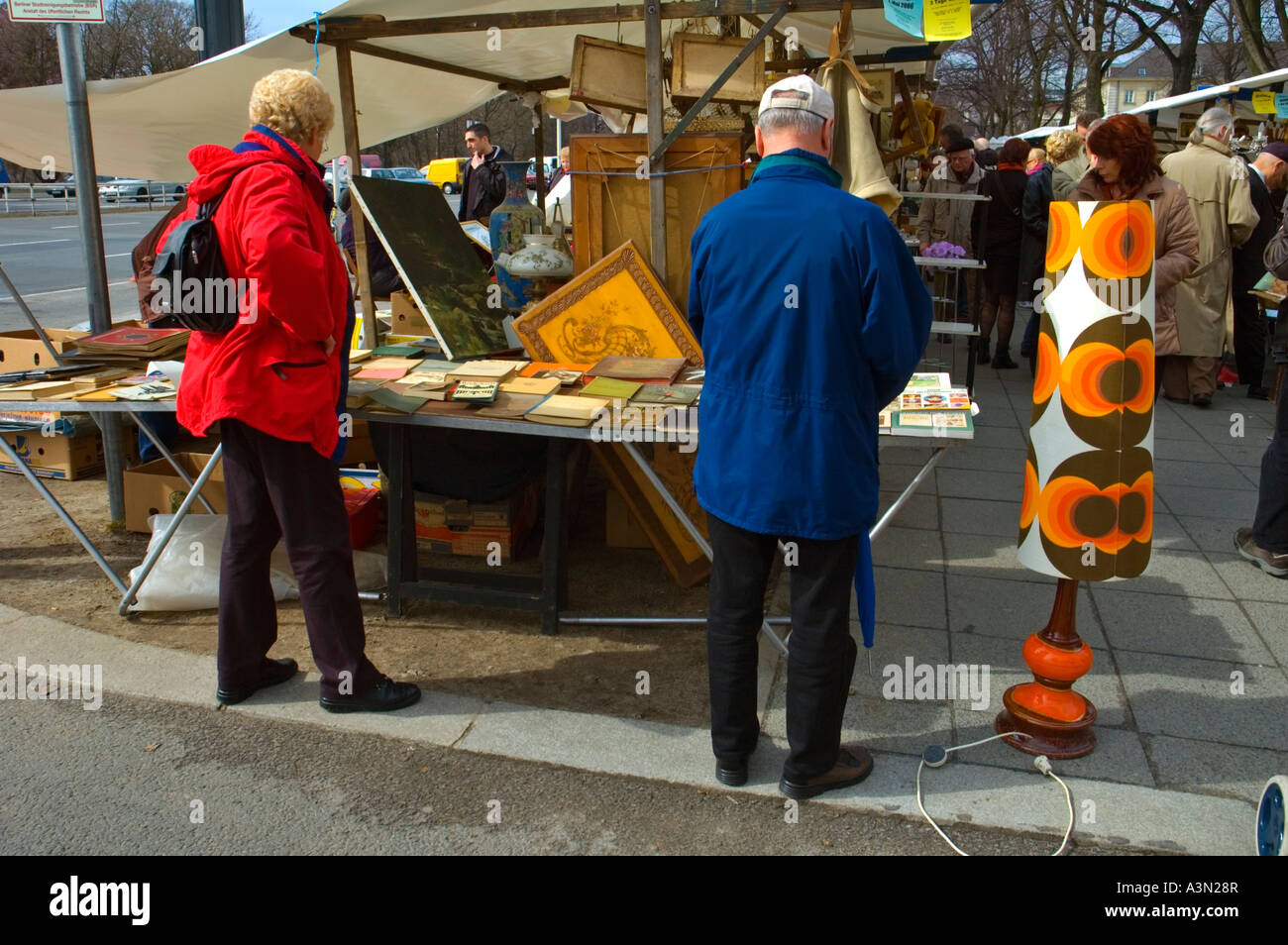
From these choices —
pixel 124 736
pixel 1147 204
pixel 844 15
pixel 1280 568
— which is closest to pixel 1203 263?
pixel 1280 568

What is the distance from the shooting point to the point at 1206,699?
343 cm

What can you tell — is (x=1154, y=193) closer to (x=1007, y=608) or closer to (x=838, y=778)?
(x=1007, y=608)

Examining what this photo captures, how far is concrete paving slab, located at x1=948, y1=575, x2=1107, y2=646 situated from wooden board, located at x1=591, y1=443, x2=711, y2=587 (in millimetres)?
1093

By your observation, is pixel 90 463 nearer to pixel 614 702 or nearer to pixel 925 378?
pixel 614 702

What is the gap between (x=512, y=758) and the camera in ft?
10.2

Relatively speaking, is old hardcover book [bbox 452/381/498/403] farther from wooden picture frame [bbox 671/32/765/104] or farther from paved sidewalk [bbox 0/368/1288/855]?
wooden picture frame [bbox 671/32/765/104]

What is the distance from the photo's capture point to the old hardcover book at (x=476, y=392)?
12.2 ft

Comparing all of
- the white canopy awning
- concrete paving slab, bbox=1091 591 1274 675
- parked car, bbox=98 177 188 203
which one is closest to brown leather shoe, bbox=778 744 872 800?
concrete paving slab, bbox=1091 591 1274 675

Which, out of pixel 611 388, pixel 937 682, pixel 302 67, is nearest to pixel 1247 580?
pixel 937 682

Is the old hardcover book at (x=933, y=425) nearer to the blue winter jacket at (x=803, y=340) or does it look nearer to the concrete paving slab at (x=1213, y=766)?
the blue winter jacket at (x=803, y=340)

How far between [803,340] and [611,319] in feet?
6.46

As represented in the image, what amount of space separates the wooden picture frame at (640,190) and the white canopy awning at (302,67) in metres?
0.73

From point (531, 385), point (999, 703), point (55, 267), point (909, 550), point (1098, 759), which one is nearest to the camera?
point (1098, 759)
